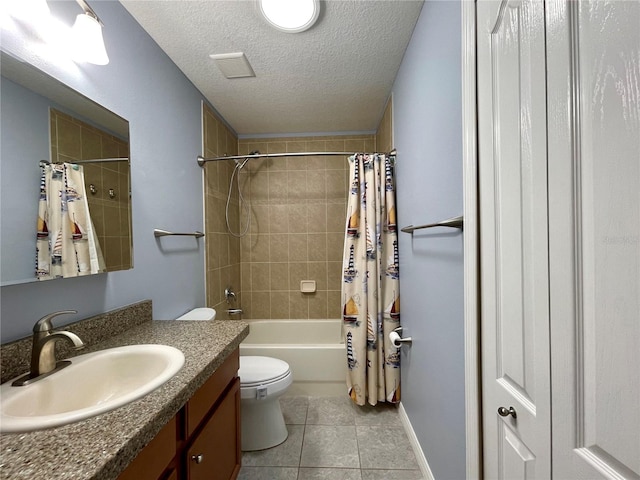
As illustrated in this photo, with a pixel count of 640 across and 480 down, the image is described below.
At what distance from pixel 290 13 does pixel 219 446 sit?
199 centimetres

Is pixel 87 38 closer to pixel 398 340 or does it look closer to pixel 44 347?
pixel 44 347

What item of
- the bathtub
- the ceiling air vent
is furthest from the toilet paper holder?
the ceiling air vent

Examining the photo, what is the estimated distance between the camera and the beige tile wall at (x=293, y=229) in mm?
2840

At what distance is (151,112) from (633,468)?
6.64ft

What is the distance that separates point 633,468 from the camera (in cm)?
40

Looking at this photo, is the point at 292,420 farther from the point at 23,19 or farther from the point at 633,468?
the point at 23,19

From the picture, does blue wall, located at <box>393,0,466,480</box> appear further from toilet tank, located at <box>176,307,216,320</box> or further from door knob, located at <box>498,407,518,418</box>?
toilet tank, located at <box>176,307,216,320</box>

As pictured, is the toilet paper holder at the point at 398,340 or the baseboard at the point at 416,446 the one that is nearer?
the baseboard at the point at 416,446

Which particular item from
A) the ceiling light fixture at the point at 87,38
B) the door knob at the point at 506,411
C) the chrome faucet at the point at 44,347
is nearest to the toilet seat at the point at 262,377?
the chrome faucet at the point at 44,347

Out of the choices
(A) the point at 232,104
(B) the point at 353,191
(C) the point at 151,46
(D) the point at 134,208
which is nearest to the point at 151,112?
(C) the point at 151,46

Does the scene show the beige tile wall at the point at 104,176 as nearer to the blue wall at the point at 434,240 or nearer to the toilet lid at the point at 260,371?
the toilet lid at the point at 260,371

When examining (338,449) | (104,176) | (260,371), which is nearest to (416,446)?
(338,449)

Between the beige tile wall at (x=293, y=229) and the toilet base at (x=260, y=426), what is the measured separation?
1.20 m

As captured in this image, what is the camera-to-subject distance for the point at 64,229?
97 centimetres
